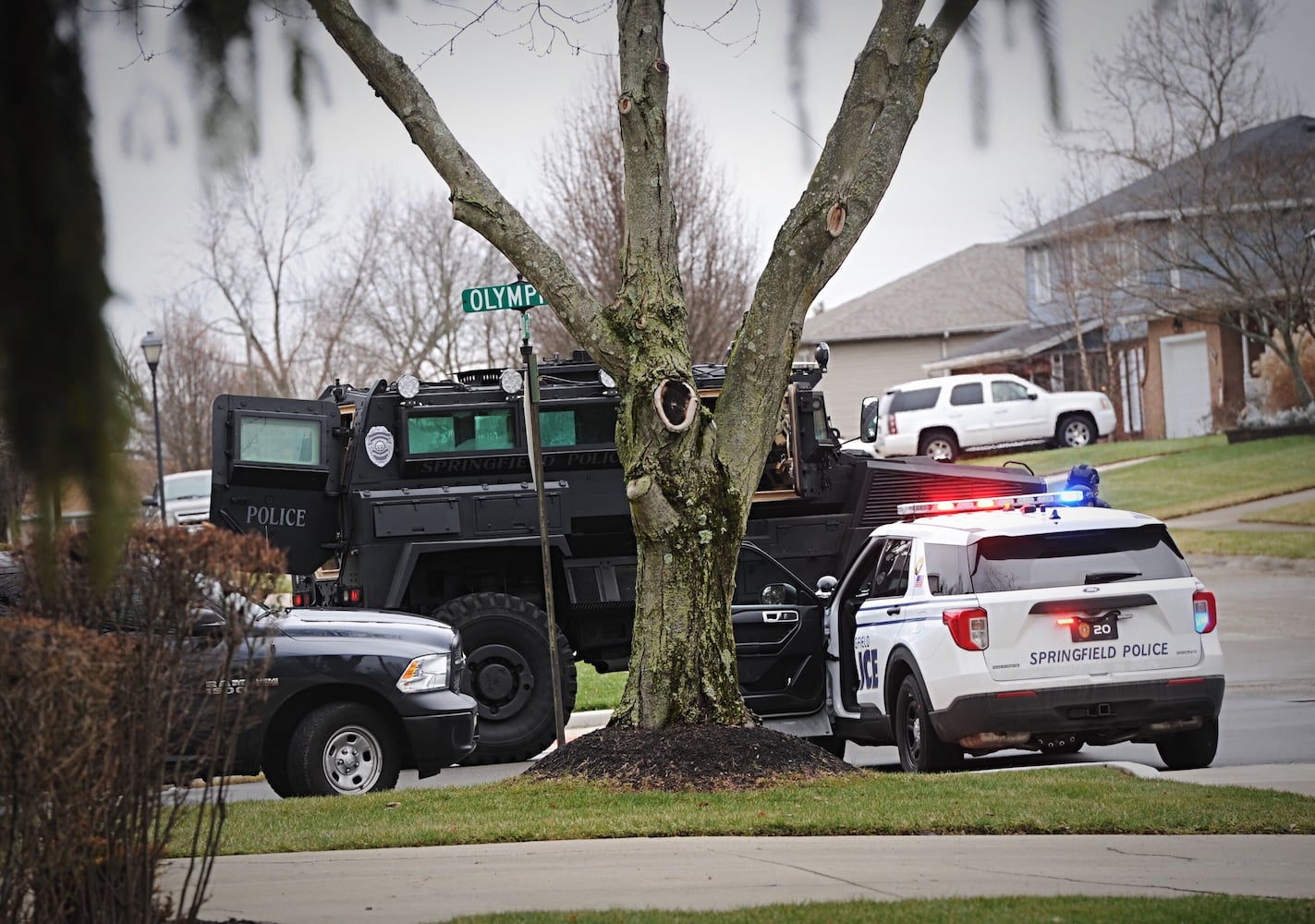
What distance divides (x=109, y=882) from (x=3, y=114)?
11.1ft

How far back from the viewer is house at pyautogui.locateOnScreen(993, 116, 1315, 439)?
1173 inches

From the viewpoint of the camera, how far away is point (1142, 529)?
961cm

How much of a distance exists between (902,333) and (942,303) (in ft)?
8.36

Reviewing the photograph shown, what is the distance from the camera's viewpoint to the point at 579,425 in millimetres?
13859

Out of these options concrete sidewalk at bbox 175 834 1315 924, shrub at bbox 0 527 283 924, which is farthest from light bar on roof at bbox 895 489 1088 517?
shrub at bbox 0 527 283 924

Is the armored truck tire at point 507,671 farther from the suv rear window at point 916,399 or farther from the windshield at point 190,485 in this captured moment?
the suv rear window at point 916,399

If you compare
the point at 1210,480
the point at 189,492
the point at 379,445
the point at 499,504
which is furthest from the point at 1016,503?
the point at 189,492

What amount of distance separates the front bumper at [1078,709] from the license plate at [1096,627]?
11.5 inches

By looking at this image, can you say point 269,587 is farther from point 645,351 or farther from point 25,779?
point 645,351

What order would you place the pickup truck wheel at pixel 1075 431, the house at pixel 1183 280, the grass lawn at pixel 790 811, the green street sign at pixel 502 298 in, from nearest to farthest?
the grass lawn at pixel 790 811 → the green street sign at pixel 502 298 → the house at pixel 1183 280 → the pickup truck wheel at pixel 1075 431

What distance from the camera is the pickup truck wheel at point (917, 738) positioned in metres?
9.66

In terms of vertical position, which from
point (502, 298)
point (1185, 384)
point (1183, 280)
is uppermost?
point (1183, 280)

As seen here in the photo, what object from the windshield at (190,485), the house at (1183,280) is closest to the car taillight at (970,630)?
the house at (1183,280)

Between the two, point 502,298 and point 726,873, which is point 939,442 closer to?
point 502,298
